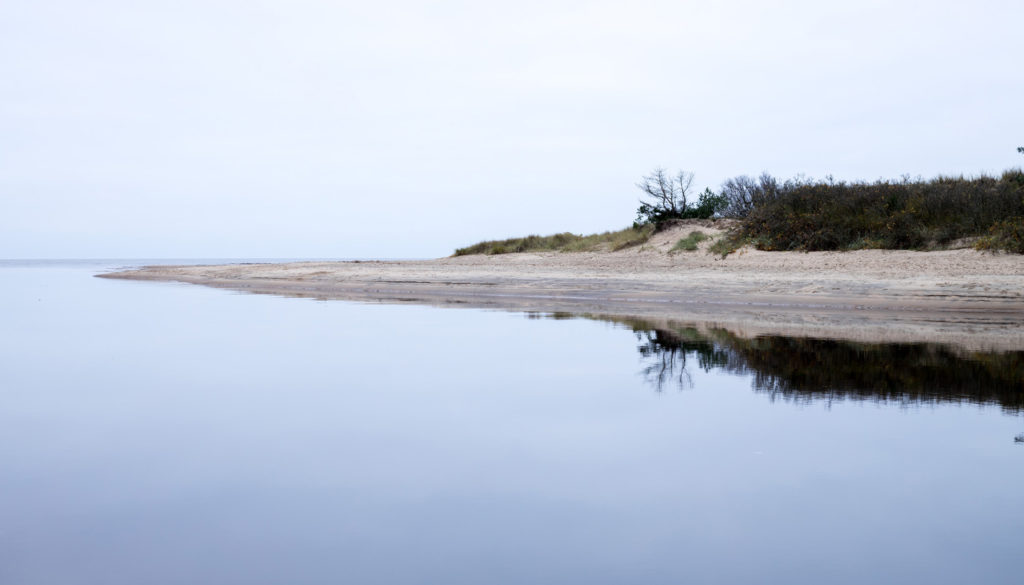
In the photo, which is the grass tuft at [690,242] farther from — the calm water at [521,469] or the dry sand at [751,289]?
the calm water at [521,469]

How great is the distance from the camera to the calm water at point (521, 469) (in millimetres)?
3207

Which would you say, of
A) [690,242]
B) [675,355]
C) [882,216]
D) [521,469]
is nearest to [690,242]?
[690,242]

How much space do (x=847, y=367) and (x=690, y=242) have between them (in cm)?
1681

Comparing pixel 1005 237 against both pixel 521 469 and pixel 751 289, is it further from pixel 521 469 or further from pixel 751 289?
pixel 521 469

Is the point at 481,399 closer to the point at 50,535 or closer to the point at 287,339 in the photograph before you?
the point at 50,535

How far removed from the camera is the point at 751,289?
17328 mm

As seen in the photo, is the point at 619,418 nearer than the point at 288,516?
No

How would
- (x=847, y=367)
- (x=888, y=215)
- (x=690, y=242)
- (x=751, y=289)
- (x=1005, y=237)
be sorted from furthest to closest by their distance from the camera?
(x=690, y=242) → (x=888, y=215) → (x=751, y=289) → (x=1005, y=237) → (x=847, y=367)

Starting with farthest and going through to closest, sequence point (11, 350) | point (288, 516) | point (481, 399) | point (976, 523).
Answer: point (11, 350)
point (481, 399)
point (288, 516)
point (976, 523)

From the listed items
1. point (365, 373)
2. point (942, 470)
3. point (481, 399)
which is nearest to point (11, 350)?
point (365, 373)

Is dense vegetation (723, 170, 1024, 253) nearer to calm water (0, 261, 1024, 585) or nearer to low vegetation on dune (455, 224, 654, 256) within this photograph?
low vegetation on dune (455, 224, 654, 256)

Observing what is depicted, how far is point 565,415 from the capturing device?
5.91m

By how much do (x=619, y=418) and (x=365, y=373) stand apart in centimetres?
321

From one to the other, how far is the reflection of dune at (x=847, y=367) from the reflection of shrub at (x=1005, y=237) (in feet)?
30.0
